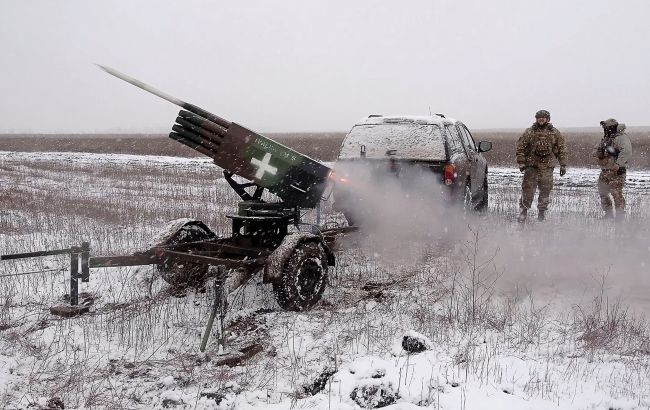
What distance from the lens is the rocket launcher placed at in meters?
5.34

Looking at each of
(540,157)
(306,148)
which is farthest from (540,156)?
(306,148)

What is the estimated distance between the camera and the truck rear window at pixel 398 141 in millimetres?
7441

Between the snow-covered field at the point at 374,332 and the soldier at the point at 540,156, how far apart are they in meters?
1.23

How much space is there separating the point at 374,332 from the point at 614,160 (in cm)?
733

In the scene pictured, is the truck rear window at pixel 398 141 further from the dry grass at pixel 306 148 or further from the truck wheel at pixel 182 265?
the dry grass at pixel 306 148

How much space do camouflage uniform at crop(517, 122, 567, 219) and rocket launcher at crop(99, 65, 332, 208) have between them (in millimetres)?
5541

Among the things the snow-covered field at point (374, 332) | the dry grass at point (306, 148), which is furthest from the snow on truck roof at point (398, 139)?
the dry grass at point (306, 148)

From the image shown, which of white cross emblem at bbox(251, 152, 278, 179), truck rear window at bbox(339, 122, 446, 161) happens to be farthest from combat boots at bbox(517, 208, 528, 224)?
white cross emblem at bbox(251, 152, 278, 179)

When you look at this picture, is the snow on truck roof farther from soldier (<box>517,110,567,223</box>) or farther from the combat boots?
the combat boots

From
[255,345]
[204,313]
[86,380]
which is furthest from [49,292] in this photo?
[255,345]

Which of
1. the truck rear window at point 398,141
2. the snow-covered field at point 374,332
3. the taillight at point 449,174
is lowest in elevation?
the snow-covered field at point 374,332

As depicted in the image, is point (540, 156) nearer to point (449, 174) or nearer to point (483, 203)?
point (483, 203)

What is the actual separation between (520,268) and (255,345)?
13.1 feet

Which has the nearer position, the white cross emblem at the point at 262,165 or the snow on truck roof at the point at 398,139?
the white cross emblem at the point at 262,165
